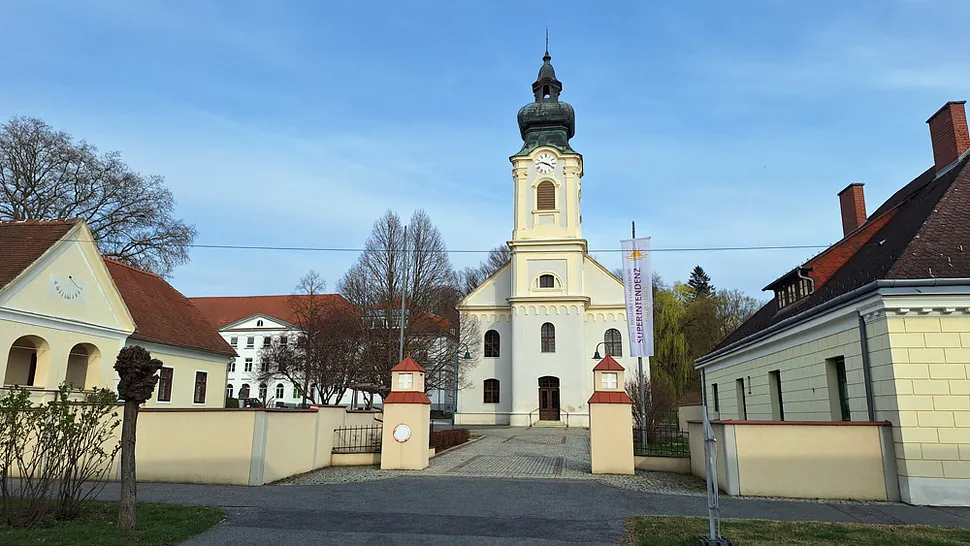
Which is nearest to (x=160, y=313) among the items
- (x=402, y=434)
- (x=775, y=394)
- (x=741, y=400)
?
(x=402, y=434)

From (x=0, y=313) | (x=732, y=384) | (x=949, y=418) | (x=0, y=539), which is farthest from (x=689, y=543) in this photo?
(x=0, y=313)

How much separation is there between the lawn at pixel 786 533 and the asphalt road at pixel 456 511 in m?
0.43

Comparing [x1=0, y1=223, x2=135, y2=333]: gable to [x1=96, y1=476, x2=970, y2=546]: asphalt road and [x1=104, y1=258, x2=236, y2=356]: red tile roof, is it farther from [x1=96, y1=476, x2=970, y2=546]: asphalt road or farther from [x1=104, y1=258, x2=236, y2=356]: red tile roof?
[x1=96, y1=476, x2=970, y2=546]: asphalt road

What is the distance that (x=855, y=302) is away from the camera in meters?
10.9

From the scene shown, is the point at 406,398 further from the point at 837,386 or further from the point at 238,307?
the point at 238,307

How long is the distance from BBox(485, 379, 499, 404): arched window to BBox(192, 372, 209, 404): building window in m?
17.0

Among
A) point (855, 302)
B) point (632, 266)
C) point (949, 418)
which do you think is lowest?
point (949, 418)

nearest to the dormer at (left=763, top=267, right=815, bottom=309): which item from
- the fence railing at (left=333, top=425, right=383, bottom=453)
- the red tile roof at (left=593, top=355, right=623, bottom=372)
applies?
the red tile roof at (left=593, top=355, right=623, bottom=372)

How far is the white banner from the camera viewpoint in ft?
61.6

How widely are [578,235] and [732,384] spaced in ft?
60.5

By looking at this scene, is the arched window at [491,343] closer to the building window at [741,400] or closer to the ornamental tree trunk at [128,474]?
the building window at [741,400]

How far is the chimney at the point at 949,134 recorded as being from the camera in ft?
46.5

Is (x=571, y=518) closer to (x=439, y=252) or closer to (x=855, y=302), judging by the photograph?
(x=855, y=302)

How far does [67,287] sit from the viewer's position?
19406 mm
